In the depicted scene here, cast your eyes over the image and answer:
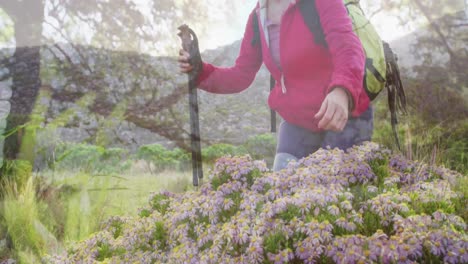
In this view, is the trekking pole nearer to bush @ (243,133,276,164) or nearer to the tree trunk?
bush @ (243,133,276,164)

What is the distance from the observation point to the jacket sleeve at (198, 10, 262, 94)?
3074 mm

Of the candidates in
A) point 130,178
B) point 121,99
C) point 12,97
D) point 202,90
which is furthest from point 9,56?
point 202,90

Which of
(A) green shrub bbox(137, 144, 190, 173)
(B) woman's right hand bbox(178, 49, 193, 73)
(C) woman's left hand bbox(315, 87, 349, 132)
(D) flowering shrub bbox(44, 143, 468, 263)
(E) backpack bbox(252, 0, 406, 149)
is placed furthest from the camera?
(A) green shrub bbox(137, 144, 190, 173)

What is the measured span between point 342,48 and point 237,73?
0.88 meters

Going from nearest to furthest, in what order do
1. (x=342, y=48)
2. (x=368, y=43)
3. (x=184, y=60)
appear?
(x=342, y=48), (x=368, y=43), (x=184, y=60)

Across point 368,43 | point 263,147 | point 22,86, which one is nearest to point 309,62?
point 368,43

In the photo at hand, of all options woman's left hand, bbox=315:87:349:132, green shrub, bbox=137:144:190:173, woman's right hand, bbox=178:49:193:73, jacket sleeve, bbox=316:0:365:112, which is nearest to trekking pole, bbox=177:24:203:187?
woman's right hand, bbox=178:49:193:73

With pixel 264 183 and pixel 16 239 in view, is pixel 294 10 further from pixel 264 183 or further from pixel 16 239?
pixel 16 239

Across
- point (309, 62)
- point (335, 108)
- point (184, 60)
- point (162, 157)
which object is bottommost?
point (162, 157)

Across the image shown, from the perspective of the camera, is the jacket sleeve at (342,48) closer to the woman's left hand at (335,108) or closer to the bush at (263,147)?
the woman's left hand at (335,108)

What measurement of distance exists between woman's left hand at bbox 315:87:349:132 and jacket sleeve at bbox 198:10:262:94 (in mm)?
822

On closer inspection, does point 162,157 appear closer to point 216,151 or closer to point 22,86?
point 216,151

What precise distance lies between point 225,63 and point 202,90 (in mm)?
265

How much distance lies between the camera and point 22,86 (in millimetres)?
3676
